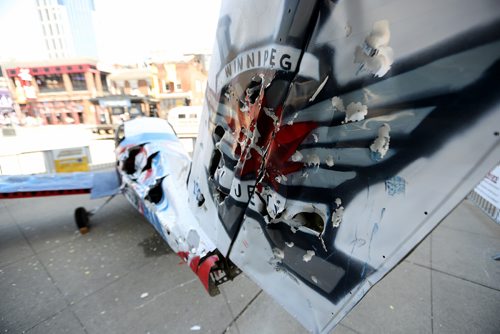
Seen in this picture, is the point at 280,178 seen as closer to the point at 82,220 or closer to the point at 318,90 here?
the point at 318,90

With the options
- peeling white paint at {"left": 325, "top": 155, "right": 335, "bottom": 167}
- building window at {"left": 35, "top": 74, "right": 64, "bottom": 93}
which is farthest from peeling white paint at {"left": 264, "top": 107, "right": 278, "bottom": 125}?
building window at {"left": 35, "top": 74, "right": 64, "bottom": 93}

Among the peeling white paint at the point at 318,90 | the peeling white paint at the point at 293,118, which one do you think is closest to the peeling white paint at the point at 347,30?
the peeling white paint at the point at 318,90

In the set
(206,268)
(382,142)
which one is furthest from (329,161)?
(206,268)

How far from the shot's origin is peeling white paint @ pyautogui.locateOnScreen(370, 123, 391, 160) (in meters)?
0.77

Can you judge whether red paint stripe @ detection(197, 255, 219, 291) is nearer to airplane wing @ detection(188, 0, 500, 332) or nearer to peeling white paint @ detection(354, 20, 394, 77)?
airplane wing @ detection(188, 0, 500, 332)

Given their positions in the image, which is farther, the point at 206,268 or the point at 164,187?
the point at 164,187

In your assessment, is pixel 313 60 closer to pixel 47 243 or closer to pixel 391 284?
pixel 391 284

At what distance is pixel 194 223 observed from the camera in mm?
2385

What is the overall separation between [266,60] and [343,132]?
48 cm

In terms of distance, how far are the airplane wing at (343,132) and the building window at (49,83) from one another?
3515 centimetres

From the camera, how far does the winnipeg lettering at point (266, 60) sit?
0.94m

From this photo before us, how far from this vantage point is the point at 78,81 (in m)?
26.9

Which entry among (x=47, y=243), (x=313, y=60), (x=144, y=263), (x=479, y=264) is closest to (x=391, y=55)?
(x=313, y=60)

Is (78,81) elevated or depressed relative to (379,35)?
elevated
